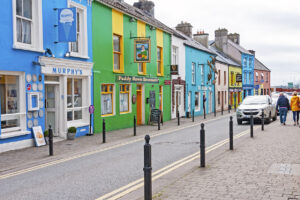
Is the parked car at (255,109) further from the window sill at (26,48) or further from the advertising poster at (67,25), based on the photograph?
the window sill at (26,48)

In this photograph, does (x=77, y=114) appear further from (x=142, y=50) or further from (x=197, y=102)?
(x=197, y=102)

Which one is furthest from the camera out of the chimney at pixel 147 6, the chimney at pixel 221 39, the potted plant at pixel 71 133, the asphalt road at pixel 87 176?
the chimney at pixel 221 39

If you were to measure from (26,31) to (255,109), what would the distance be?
1351 centimetres

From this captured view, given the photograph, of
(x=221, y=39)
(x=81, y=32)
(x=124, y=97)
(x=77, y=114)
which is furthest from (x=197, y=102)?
(x=221, y=39)

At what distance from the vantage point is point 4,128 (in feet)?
39.0

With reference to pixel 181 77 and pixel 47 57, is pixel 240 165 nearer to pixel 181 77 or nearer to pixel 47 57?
pixel 47 57

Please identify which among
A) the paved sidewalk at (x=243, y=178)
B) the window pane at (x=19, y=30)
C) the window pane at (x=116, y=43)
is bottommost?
the paved sidewalk at (x=243, y=178)

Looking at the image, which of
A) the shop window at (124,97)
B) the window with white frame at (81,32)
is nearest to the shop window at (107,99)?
the shop window at (124,97)

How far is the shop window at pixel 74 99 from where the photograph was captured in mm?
15656

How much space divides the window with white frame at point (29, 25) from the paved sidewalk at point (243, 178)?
7.75 m

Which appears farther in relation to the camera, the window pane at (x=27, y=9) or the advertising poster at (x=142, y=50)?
the advertising poster at (x=142, y=50)

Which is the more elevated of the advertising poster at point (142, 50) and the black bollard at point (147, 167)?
the advertising poster at point (142, 50)

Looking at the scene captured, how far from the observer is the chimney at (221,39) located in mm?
51619

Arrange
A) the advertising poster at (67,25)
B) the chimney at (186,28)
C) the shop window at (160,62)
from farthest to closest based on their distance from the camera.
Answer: the chimney at (186,28) → the shop window at (160,62) → the advertising poster at (67,25)
